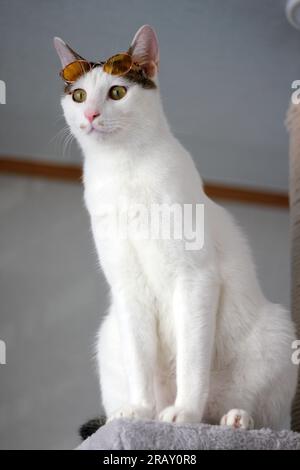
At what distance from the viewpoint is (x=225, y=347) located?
130cm

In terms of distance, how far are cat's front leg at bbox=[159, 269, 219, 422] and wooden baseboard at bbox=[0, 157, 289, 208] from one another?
148cm

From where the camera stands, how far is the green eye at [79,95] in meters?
1.27

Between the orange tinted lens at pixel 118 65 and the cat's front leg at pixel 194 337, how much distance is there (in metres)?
0.41

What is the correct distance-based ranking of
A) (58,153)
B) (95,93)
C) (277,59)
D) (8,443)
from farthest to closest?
1. (58,153)
2. (8,443)
3. (277,59)
4. (95,93)

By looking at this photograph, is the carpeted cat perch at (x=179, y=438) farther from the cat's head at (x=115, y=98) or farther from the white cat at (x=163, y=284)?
the cat's head at (x=115, y=98)

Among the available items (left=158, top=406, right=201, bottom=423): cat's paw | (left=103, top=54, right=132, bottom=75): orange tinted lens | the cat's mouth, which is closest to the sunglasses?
(left=103, top=54, right=132, bottom=75): orange tinted lens

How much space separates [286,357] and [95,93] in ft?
2.02

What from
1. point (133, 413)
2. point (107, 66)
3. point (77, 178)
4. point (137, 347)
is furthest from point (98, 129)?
point (77, 178)

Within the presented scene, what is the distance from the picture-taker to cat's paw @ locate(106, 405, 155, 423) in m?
1.15

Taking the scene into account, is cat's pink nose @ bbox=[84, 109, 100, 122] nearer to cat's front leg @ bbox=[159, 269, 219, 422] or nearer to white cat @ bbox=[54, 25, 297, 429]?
white cat @ bbox=[54, 25, 297, 429]

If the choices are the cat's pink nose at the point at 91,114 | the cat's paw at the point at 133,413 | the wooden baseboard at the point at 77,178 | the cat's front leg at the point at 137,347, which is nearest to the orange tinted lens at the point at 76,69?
the cat's pink nose at the point at 91,114

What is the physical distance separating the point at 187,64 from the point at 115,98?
0.77 meters

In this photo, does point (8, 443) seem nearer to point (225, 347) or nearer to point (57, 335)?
point (57, 335)
